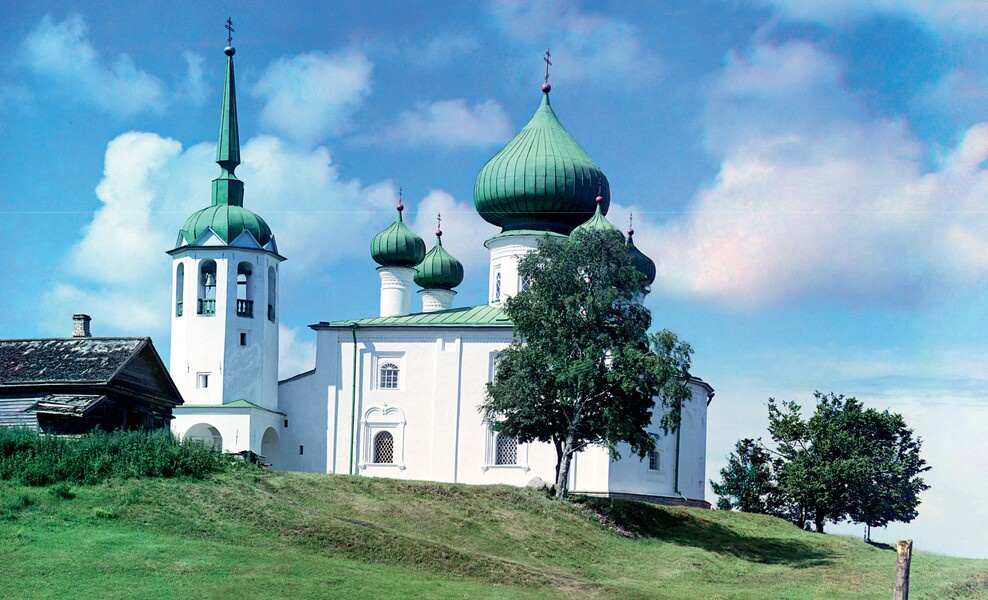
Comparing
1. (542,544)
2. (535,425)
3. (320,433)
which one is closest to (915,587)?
(542,544)

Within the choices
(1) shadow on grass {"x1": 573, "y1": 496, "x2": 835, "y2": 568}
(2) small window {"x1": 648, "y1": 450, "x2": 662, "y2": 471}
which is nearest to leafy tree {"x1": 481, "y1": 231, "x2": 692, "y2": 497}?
(1) shadow on grass {"x1": 573, "y1": 496, "x2": 835, "y2": 568}

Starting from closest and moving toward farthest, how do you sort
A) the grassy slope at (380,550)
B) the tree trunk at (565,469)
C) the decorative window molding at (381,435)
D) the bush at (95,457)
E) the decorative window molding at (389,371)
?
the grassy slope at (380,550)
the bush at (95,457)
the tree trunk at (565,469)
the decorative window molding at (381,435)
the decorative window molding at (389,371)

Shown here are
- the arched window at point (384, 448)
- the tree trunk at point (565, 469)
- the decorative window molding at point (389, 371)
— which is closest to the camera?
the tree trunk at point (565, 469)

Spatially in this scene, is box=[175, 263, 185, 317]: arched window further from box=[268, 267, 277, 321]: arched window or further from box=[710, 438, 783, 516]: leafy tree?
box=[710, 438, 783, 516]: leafy tree

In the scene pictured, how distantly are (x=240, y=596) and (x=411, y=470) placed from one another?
22.4 metres

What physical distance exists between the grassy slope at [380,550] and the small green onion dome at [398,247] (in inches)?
689

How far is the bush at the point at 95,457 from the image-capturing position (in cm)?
2694

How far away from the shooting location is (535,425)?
3616 cm

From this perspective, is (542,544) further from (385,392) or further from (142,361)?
(385,392)

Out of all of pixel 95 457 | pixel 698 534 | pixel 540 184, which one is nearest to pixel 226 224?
pixel 540 184

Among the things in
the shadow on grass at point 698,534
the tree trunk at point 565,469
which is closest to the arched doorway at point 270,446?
the tree trunk at point 565,469

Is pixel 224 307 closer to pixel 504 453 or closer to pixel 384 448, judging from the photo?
pixel 384 448

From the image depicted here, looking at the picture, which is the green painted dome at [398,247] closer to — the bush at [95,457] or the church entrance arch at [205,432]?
the church entrance arch at [205,432]

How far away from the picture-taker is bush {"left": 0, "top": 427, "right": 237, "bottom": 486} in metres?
26.9
